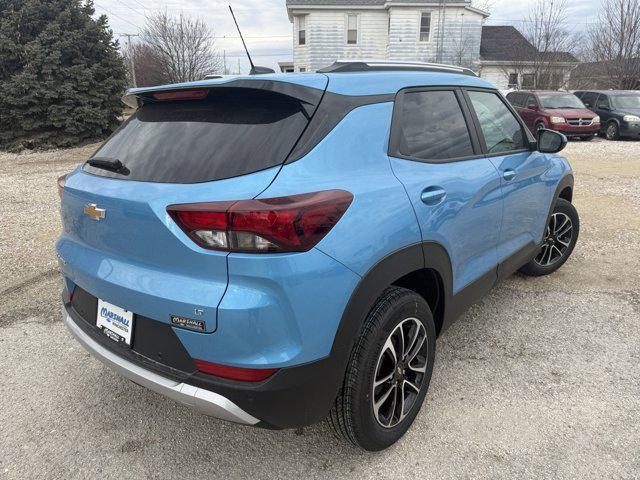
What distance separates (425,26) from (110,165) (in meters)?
31.6

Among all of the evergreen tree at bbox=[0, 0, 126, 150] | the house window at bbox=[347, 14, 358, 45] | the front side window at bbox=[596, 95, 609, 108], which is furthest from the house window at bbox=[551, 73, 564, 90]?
the evergreen tree at bbox=[0, 0, 126, 150]

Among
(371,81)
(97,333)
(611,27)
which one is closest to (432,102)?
(371,81)

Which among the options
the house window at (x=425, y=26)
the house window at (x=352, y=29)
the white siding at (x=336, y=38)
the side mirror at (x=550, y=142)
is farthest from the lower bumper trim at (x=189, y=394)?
the house window at (x=425, y=26)

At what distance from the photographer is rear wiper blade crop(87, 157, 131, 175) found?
218 cm

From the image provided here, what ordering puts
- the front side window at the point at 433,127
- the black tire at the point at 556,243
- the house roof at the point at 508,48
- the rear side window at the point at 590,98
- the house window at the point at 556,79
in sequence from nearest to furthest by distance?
1. the front side window at the point at 433,127
2. the black tire at the point at 556,243
3. the rear side window at the point at 590,98
4. the house window at the point at 556,79
5. the house roof at the point at 508,48

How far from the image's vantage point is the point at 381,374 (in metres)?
2.25

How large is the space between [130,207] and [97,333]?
0.72 m

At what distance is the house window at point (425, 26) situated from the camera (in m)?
29.8

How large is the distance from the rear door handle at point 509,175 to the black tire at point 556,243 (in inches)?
50.5

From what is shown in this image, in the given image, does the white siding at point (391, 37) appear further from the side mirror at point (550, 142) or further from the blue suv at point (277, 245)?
the blue suv at point (277, 245)

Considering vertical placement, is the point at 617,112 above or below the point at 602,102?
below

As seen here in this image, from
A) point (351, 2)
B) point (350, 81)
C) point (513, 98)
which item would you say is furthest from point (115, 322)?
point (351, 2)

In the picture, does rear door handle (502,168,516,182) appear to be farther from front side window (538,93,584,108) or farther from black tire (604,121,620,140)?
black tire (604,121,620,140)

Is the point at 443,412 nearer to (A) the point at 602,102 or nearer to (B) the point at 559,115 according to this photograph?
(B) the point at 559,115
